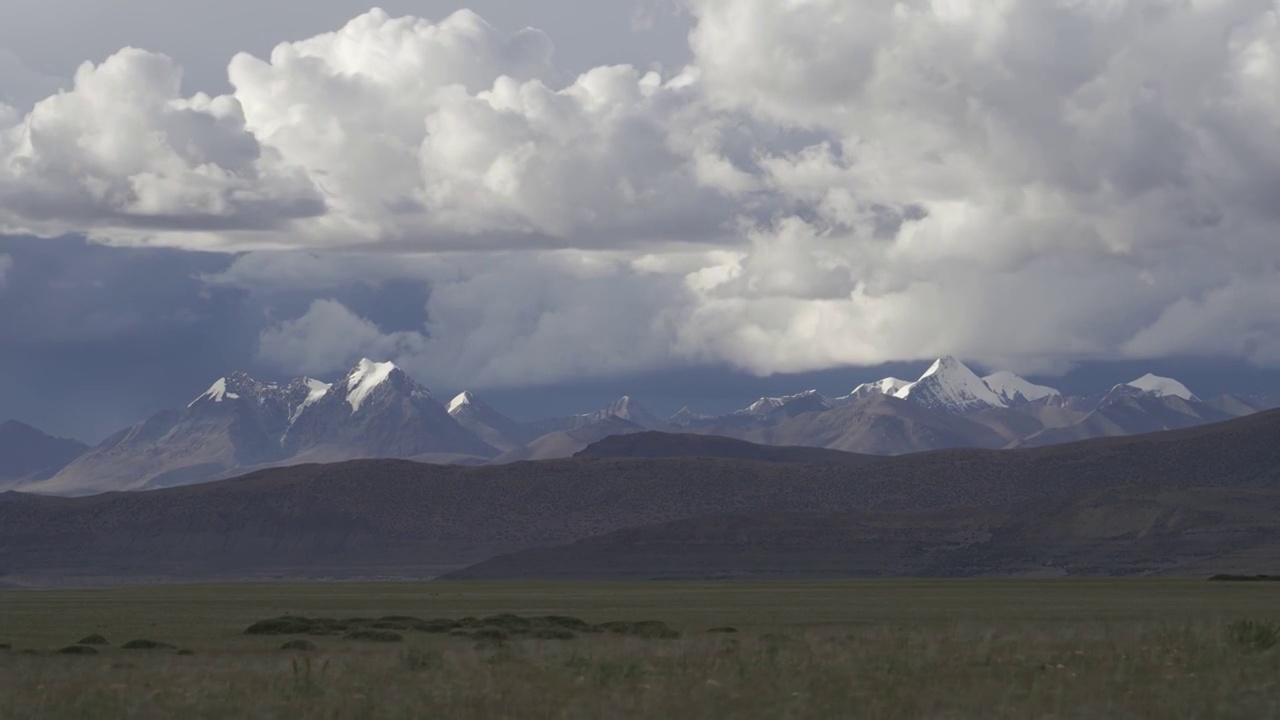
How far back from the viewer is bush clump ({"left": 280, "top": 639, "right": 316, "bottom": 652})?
51.8 metres

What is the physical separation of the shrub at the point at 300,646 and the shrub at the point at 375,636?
3.30 meters

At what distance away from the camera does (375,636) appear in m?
58.1

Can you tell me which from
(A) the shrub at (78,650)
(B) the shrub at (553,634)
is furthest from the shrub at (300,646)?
(B) the shrub at (553,634)

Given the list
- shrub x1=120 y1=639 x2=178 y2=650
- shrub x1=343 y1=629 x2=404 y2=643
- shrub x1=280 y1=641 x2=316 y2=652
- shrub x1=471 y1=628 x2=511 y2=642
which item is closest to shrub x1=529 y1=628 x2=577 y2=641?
shrub x1=471 y1=628 x2=511 y2=642

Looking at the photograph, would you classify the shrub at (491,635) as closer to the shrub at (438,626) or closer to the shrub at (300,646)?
the shrub at (438,626)

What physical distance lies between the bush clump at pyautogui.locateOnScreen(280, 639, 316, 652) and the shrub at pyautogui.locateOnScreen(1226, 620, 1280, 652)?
26.0m

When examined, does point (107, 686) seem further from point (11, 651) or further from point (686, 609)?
point (686, 609)

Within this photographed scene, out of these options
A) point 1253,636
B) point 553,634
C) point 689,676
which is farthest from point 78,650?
point 1253,636

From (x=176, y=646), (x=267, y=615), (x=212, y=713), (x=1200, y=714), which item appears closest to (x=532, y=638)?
(x=176, y=646)

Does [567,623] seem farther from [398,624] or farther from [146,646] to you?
[146,646]

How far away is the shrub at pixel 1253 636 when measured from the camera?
40.9 metres

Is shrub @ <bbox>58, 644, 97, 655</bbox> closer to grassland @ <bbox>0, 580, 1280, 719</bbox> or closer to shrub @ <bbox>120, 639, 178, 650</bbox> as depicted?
shrub @ <bbox>120, 639, 178, 650</bbox>

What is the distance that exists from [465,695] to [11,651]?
25.6 meters

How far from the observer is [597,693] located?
34.6 metres
